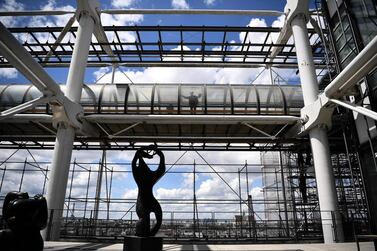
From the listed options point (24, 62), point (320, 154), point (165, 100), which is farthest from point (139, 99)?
point (320, 154)

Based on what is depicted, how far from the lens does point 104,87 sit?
14742mm

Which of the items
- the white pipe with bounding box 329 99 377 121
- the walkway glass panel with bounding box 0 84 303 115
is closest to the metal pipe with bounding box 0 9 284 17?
the walkway glass panel with bounding box 0 84 303 115

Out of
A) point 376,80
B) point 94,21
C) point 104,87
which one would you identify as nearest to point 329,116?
point 376,80

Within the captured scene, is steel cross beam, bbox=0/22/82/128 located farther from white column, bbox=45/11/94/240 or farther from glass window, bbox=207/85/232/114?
glass window, bbox=207/85/232/114

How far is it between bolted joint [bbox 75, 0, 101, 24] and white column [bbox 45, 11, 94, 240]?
0.14 m

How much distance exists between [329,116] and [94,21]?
13691mm

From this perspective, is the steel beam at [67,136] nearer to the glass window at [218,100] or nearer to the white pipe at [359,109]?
the glass window at [218,100]

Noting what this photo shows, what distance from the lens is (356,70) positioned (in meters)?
8.17

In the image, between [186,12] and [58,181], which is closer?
[58,181]

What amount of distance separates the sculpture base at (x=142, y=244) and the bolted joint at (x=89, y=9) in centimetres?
1315

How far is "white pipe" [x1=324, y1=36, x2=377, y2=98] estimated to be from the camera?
23.9ft

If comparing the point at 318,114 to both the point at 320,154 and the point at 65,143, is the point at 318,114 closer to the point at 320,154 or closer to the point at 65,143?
the point at 320,154

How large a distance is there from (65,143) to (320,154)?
12.1 meters

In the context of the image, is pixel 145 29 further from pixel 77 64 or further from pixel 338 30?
pixel 338 30
